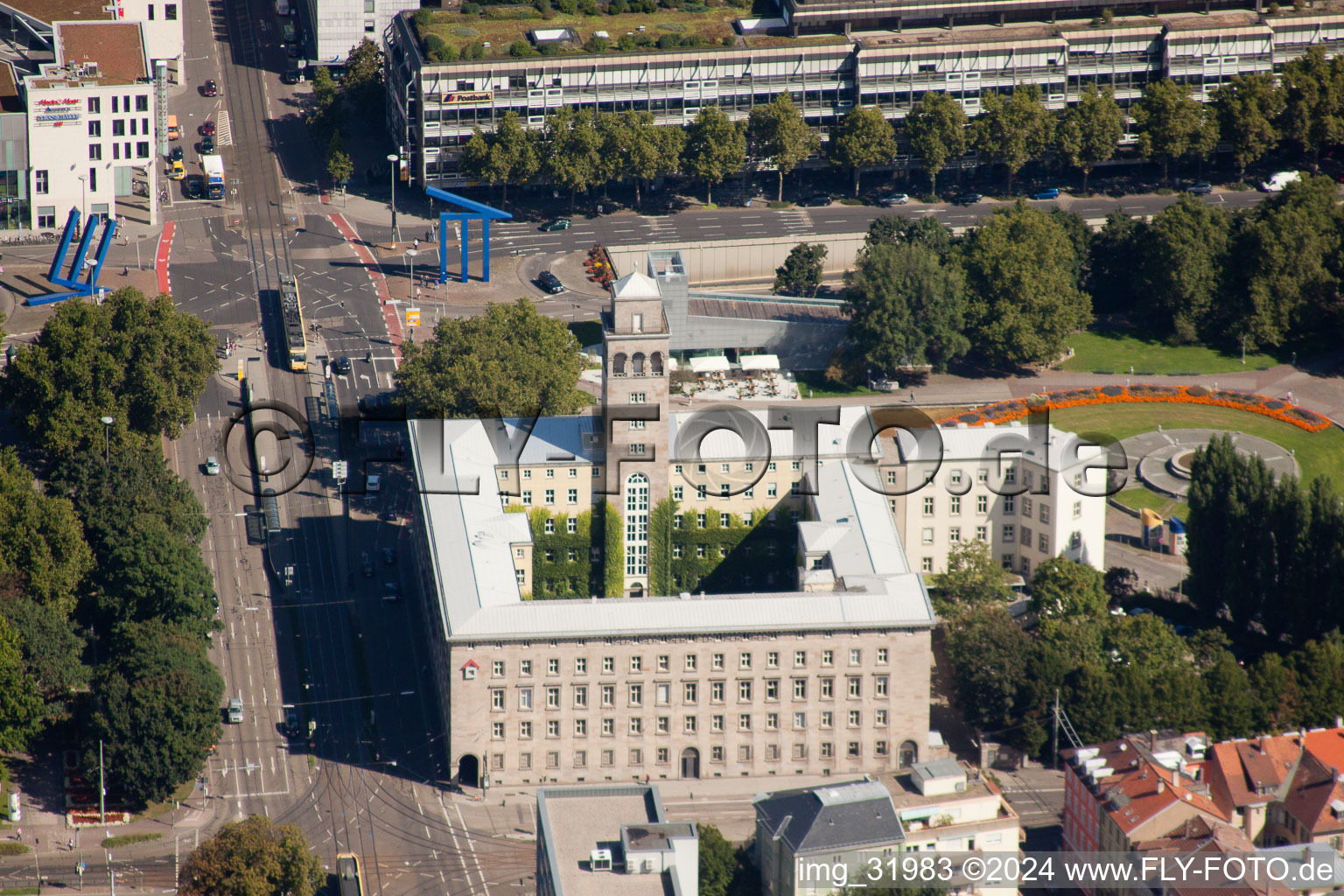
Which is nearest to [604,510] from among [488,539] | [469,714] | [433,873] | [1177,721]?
[488,539]

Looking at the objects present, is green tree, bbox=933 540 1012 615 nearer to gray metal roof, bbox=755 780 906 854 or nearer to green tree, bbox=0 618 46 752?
gray metal roof, bbox=755 780 906 854

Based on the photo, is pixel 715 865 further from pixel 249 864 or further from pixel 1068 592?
pixel 1068 592

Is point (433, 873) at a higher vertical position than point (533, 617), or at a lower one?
lower

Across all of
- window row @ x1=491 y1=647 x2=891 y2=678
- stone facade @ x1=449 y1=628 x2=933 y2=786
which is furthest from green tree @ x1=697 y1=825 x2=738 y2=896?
window row @ x1=491 y1=647 x2=891 y2=678

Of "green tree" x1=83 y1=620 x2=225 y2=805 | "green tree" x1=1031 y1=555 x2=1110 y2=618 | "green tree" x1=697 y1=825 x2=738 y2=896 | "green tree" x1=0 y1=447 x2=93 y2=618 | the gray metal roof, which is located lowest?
"green tree" x1=697 y1=825 x2=738 y2=896

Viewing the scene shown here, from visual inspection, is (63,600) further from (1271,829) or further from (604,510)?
(1271,829)

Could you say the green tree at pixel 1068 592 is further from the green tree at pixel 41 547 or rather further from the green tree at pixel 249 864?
the green tree at pixel 41 547

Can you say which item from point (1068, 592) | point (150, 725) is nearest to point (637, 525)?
point (1068, 592)
